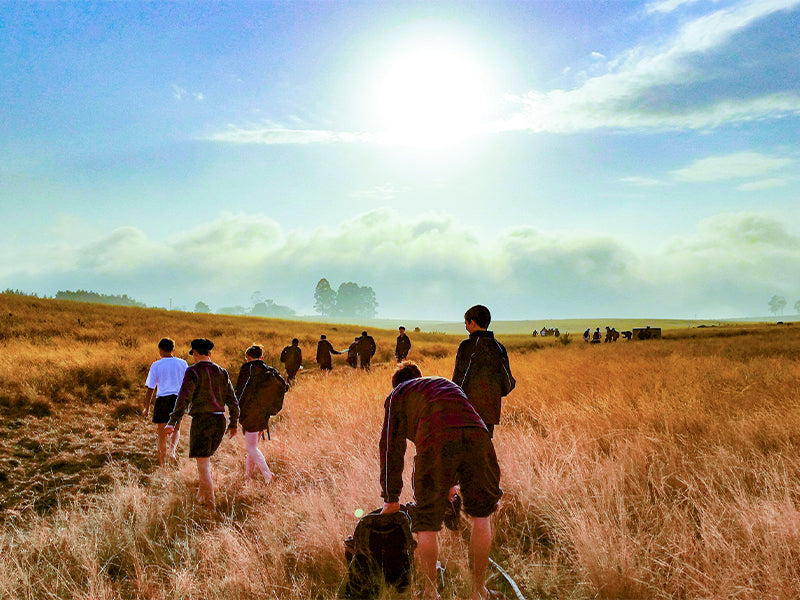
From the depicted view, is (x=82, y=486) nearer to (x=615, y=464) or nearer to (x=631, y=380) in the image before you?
(x=615, y=464)

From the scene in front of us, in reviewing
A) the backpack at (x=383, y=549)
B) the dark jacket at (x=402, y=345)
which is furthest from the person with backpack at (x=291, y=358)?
the backpack at (x=383, y=549)

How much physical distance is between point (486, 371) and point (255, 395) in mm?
3519

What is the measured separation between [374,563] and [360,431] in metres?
5.09

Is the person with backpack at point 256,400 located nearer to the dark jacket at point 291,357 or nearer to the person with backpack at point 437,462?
the person with backpack at point 437,462

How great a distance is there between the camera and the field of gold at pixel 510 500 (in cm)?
378

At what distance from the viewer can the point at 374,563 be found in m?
3.51

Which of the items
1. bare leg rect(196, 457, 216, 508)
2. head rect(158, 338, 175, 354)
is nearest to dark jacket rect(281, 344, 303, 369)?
head rect(158, 338, 175, 354)

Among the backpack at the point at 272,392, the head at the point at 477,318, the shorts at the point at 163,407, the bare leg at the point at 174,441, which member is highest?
the head at the point at 477,318

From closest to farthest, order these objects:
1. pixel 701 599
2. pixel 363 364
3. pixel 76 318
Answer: pixel 701 599
pixel 363 364
pixel 76 318

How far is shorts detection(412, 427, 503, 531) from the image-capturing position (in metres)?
3.10

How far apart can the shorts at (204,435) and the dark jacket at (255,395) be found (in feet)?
2.95

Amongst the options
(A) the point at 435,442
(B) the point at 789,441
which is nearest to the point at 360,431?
(A) the point at 435,442

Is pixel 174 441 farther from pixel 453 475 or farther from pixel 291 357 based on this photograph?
pixel 291 357

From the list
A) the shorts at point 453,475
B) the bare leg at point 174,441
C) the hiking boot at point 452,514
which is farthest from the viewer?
the bare leg at point 174,441
